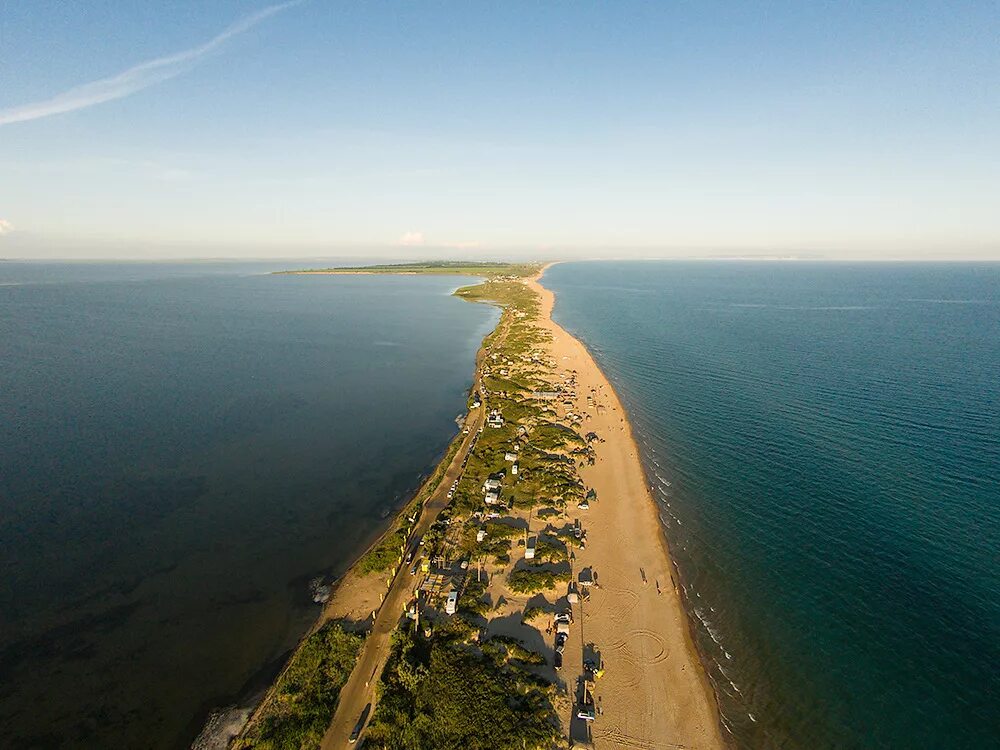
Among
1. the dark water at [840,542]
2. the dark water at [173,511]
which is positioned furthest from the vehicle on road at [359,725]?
the dark water at [840,542]

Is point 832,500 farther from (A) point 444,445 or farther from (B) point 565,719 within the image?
(A) point 444,445

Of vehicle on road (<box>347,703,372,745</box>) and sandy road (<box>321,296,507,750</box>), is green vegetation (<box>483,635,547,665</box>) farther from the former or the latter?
vehicle on road (<box>347,703,372,745</box>)

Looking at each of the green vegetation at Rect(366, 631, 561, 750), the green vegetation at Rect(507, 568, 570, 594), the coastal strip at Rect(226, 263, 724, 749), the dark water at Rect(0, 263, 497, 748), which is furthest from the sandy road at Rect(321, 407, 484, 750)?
the green vegetation at Rect(507, 568, 570, 594)

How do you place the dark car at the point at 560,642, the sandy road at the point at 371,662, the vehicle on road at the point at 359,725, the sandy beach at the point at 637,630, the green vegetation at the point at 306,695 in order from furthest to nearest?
the dark car at the point at 560,642, the sandy beach at the point at 637,630, the sandy road at the point at 371,662, the vehicle on road at the point at 359,725, the green vegetation at the point at 306,695

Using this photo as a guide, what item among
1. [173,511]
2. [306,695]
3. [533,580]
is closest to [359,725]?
[306,695]

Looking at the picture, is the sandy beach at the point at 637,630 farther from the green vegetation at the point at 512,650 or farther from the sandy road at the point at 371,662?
the sandy road at the point at 371,662

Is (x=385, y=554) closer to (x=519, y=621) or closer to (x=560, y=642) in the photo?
(x=519, y=621)
